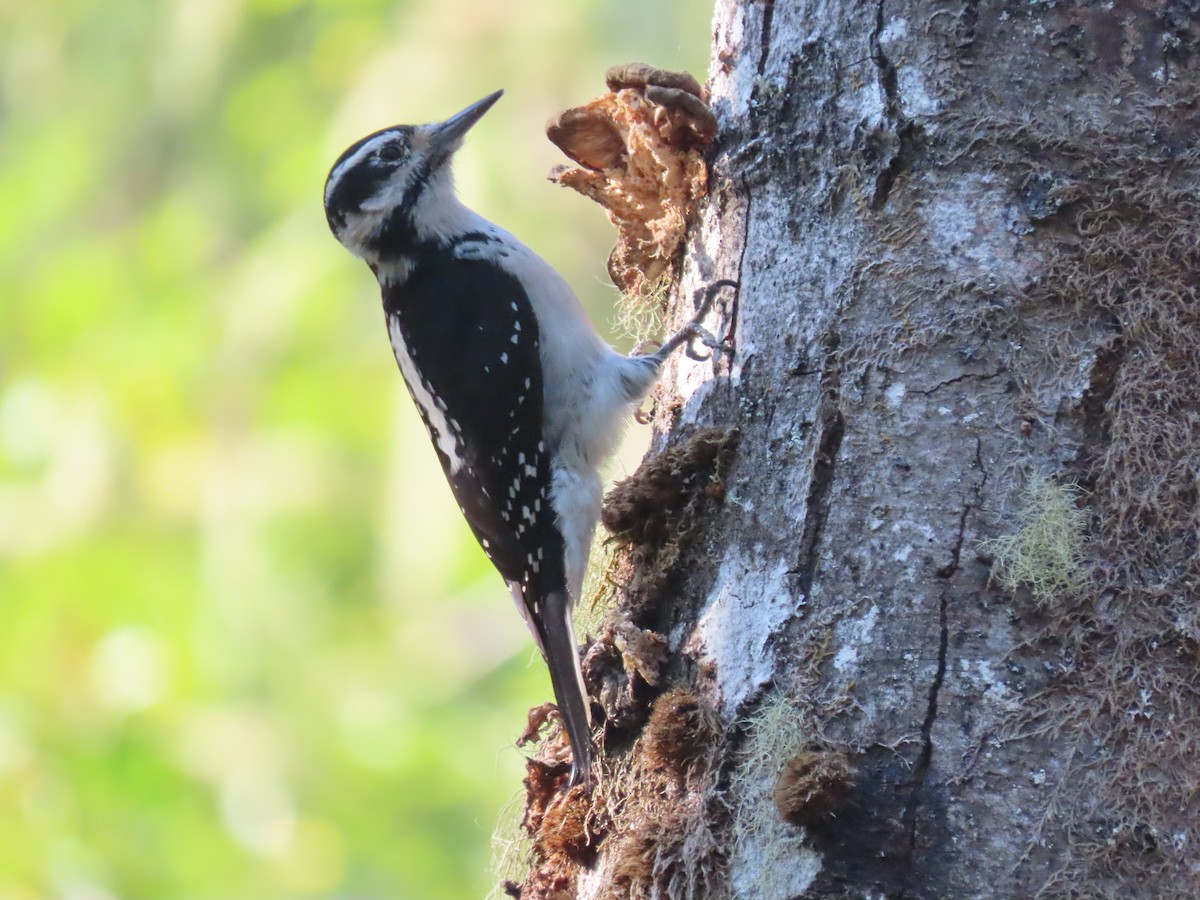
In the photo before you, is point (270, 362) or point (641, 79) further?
point (270, 362)

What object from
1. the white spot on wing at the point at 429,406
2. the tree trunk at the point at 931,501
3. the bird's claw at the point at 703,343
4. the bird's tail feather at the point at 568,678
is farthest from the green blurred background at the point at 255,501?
the tree trunk at the point at 931,501

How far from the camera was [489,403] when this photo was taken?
11.6 feet

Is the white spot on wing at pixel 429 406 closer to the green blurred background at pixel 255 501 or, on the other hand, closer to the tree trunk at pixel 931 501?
the tree trunk at pixel 931 501

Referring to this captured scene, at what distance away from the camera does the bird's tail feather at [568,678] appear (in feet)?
8.53

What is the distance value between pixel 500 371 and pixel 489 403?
0.35ft

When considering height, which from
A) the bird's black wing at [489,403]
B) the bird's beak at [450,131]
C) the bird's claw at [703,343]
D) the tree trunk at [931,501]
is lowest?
the tree trunk at [931,501]

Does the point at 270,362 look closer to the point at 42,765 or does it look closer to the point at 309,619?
the point at 309,619

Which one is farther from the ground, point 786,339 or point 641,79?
point 641,79

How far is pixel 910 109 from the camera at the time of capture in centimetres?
238

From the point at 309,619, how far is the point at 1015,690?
4.59 m

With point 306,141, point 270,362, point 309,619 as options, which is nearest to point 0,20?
point 306,141

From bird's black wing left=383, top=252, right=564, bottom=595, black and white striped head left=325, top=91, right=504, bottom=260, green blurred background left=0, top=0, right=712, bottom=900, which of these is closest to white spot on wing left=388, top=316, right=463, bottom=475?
bird's black wing left=383, top=252, right=564, bottom=595

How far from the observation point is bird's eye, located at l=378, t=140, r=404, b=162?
13.2 feet

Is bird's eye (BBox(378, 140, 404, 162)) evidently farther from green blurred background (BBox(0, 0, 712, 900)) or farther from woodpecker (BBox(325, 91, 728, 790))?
green blurred background (BBox(0, 0, 712, 900))
